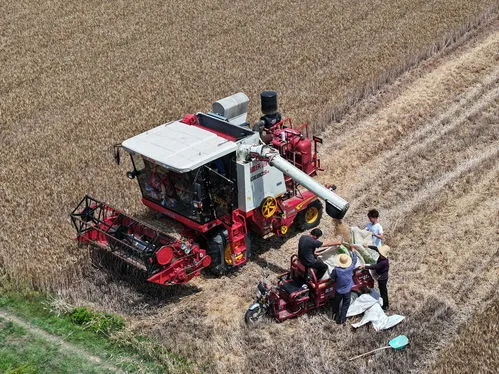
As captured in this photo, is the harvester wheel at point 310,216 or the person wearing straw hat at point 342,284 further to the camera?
the harvester wheel at point 310,216

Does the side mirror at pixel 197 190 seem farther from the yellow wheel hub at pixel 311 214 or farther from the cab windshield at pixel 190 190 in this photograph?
the yellow wheel hub at pixel 311 214

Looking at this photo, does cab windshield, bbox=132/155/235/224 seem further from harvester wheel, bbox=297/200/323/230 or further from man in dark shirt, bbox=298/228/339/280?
harvester wheel, bbox=297/200/323/230

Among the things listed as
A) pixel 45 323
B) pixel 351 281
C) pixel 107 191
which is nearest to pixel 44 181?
pixel 107 191

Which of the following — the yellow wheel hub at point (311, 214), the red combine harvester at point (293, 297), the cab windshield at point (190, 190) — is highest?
the cab windshield at point (190, 190)

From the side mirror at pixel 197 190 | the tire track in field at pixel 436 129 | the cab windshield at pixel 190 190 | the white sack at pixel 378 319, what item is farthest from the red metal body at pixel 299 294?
the tire track in field at pixel 436 129

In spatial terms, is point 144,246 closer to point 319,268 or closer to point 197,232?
point 197,232

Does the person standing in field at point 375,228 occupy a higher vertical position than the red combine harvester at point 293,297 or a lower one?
higher

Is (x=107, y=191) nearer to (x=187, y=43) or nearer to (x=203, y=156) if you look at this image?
(x=203, y=156)

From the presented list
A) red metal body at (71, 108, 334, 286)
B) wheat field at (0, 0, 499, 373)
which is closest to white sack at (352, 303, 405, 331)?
wheat field at (0, 0, 499, 373)

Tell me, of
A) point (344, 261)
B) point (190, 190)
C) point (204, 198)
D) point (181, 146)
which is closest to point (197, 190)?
point (190, 190)
